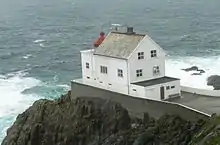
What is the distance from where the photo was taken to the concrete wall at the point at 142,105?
29906 millimetres

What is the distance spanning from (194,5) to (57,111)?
106900 millimetres

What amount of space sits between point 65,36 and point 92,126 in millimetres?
59797

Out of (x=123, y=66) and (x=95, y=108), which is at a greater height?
(x=123, y=66)

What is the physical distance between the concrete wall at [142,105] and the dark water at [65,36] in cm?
1313

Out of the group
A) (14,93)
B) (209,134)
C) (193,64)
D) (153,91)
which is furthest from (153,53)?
(193,64)

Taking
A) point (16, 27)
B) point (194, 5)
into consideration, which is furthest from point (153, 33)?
point (194, 5)

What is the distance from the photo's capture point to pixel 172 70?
2395 inches

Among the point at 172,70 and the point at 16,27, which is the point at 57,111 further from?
the point at 16,27

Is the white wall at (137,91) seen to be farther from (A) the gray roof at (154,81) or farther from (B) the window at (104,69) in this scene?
(B) the window at (104,69)

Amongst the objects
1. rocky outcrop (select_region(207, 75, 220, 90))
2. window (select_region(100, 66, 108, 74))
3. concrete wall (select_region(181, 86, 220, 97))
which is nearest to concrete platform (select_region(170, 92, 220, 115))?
concrete wall (select_region(181, 86, 220, 97))

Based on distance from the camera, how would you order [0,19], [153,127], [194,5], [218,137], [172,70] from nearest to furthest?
[218,137] → [153,127] → [172,70] → [0,19] → [194,5]

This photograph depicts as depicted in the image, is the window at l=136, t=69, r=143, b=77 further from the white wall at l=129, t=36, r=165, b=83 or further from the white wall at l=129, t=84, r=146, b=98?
the white wall at l=129, t=84, r=146, b=98

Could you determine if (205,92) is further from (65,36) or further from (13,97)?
(65,36)

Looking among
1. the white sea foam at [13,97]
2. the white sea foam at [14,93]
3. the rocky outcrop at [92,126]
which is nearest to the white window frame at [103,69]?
the rocky outcrop at [92,126]
